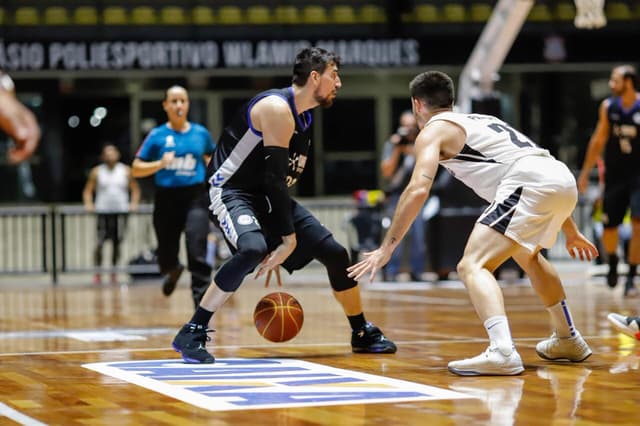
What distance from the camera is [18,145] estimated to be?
5.08 metres

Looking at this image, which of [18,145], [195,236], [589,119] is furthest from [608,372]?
[589,119]

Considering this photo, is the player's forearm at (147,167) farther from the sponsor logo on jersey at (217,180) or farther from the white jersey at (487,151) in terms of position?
the white jersey at (487,151)

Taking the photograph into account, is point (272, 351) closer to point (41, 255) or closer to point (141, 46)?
point (41, 255)

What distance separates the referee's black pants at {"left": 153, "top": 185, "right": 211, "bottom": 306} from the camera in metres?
11.2

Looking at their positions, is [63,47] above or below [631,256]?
above

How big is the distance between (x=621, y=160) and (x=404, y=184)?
12.6ft

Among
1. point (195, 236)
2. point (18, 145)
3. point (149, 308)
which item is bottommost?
point (149, 308)

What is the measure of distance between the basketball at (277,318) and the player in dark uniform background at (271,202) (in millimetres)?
308

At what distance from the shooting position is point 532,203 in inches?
287

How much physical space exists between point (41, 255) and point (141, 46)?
5393 millimetres

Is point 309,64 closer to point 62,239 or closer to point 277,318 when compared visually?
point 277,318

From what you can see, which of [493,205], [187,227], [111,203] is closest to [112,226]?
[111,203]

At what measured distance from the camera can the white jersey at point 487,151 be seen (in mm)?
7438

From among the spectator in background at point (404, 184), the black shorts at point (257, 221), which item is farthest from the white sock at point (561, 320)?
the spectator in background at point (404, 184)
